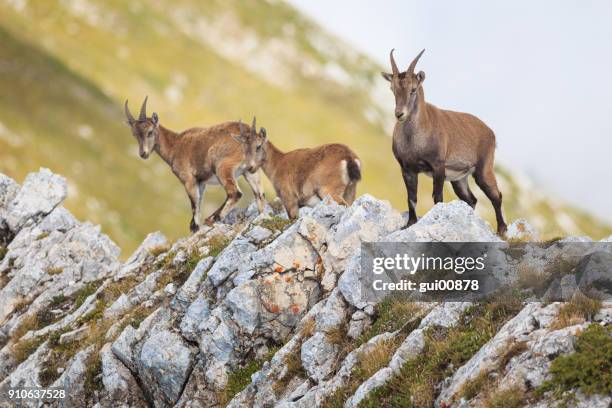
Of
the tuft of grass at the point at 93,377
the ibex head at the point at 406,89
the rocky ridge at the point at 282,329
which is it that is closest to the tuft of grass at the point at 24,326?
the rocky ridge at the point at 282,329

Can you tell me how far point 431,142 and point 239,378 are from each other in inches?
320

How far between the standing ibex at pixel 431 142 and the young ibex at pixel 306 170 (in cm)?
358

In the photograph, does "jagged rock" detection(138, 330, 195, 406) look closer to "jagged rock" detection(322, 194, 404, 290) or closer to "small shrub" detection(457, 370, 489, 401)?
"jagged rock" detection(322, 194, 404, 290)

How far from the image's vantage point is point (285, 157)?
83.8 ft

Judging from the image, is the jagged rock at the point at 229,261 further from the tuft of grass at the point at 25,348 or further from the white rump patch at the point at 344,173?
the tuft of grass at the point at 25,348

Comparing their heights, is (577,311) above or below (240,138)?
below

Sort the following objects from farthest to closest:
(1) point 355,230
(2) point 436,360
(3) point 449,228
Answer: (1) point 355,230
(3) point 449,228
(2) point 436,360

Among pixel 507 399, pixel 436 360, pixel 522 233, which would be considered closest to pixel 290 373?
pixel 436 360

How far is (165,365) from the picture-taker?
687 inches

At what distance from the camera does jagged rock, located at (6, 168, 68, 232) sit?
31875mm

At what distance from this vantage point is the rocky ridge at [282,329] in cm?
1159

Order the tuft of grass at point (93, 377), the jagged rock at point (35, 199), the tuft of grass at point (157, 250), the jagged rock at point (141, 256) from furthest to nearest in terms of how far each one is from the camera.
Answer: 1. the jagged rock at point (35, 199)
2. the tuft of grass at point (157, 250)
3. the jagged rock at point (141, 256)
4. the tuft of grass at point (93, 377)

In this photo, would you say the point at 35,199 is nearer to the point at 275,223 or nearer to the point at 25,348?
the point at 25,348

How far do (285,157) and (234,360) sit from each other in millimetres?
10425
